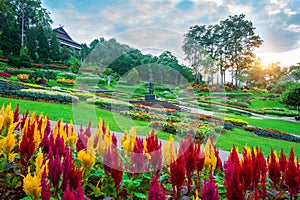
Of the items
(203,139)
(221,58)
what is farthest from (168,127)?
(221,58)

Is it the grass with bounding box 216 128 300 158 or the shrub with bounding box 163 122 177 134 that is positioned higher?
the shrub with bounding box 163 122 177 134

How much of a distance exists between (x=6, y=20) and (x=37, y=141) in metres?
25.3

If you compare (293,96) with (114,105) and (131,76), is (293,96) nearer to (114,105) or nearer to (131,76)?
(114,105)

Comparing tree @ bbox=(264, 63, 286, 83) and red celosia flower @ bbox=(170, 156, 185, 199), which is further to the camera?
tree @ bbox=(264, 63, 286, 83)

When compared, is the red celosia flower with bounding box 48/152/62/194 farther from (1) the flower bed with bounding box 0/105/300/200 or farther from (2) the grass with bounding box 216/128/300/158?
(2) the grass with bounding box 216/128/300/158

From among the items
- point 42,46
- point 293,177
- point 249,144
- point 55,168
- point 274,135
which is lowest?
point 274,135

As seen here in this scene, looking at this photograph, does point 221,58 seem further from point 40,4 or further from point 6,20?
point 6,20

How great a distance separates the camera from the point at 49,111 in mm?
7250

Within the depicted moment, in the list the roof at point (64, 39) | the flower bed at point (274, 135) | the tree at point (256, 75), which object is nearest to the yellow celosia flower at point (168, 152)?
the flower bed at point (274, 135)

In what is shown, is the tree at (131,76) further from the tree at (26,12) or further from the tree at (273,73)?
the tree at (273,73)

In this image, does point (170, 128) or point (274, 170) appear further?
point (170, 128)

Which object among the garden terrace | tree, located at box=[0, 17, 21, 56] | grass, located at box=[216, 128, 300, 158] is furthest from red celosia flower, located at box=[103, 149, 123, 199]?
tree, located at box=[0, 17, 21, 56]

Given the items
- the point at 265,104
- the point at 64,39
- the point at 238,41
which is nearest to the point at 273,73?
the point at 238,41

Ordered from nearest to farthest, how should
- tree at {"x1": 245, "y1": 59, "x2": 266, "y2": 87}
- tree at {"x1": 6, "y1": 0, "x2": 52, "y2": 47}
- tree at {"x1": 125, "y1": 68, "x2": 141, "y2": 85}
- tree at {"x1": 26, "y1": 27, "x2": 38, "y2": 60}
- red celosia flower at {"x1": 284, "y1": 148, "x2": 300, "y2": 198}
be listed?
red celosia flower at {"x1": 284, "y1": 148, "x2": 300, "y2": 198} → tree at {"x1": 125, "y1": 68, "x2": 141, "y2": 85} → tree at {"x1": 26, "y1": 27, "x2": 38, "y2": 60} → tree at {"x1": 6, "y1": 0, "x2": 52, "y2": 47} → tree at {"x1": 245, "y1": 59, "x2": 266, "y2": 87}
